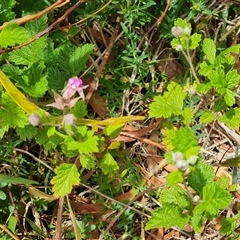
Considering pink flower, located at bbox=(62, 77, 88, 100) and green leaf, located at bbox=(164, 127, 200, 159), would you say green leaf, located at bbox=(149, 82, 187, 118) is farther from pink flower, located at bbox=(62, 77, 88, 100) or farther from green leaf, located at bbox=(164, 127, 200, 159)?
pink flower, located at bbox=(62, 77, 88, 100)

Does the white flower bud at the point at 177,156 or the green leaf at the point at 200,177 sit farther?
the green leaf at the point at 200,177

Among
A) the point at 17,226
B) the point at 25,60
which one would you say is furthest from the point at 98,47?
the point at 17,226

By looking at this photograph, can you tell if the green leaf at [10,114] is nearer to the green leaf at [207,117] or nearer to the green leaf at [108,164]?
the green leaf at [108,164]

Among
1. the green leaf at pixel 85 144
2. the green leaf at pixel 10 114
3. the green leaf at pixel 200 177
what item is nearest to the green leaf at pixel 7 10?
the green leaf at pixel 10 114

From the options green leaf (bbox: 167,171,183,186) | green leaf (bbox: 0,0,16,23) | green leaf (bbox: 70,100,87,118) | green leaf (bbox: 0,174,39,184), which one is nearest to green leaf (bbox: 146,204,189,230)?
green leaf (bbox: 167,171,183,186)

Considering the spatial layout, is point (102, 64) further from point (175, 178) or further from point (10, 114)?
point (175, 178)
